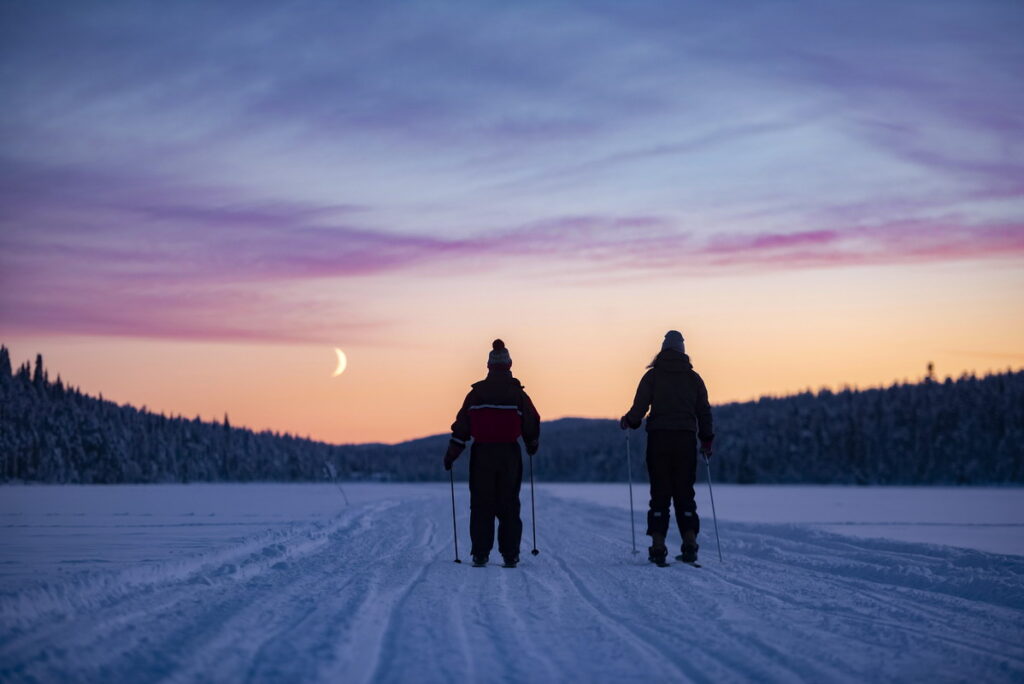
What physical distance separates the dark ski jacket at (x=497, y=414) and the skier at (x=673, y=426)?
3.43 feet

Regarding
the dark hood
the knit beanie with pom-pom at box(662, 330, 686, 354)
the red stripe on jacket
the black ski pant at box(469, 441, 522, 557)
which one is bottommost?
the black ski pant at box(469, 441, 522, 557)

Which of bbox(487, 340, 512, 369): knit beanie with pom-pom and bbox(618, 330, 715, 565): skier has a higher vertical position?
bbox(487, 340, 512, 369): knit beanie with pom-pom

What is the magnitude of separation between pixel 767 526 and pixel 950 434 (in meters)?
103

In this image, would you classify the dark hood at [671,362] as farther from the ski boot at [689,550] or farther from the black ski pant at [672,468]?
the ski boot at [689,550]

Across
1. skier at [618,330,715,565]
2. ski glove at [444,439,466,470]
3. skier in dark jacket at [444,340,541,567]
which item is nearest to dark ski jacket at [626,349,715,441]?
skier at [618,330,715,565]

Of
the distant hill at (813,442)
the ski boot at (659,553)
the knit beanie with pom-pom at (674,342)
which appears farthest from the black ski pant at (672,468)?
the distant hill at (813,442)

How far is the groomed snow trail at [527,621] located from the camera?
4266mm

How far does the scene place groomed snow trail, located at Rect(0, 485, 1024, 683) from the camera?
4266 mm

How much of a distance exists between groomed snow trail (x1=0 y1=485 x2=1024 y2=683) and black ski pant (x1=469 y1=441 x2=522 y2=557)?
0.48m

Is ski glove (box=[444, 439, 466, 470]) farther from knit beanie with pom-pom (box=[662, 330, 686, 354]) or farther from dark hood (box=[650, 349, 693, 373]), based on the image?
knit beanie with pom-pom (box=[662, 330, 686, 354])

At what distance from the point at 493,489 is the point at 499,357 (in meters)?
1.44

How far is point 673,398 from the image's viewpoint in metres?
9.77

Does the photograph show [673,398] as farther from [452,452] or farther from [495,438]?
[452,452]

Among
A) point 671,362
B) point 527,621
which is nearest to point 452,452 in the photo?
point 671,362
